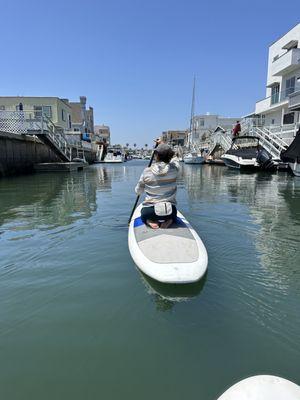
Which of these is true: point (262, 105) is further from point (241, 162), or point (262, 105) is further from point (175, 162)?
point (175, 162)

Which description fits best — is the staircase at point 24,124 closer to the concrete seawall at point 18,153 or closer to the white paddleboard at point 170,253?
the concrete seawall at point 18,153

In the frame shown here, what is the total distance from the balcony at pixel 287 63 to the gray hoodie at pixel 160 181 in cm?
2788

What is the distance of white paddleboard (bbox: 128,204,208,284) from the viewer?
3932 millimetres

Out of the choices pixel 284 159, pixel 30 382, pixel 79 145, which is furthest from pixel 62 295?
pixel 79 145

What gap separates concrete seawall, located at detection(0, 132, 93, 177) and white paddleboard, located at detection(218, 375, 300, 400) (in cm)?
2058

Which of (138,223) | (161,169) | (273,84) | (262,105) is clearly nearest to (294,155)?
(138,223)

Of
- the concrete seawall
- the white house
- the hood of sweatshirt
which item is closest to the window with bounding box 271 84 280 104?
the white house

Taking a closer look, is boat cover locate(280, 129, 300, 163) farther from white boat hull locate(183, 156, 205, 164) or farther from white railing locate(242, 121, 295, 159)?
white boat hull locate(183, 156, 205, 164)

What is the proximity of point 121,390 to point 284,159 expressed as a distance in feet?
64.4

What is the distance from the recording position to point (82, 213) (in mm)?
9367

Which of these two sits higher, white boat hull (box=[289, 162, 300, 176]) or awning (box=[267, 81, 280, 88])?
awning (box=[267, 81, 280, 88])

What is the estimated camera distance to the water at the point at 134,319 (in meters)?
2.64

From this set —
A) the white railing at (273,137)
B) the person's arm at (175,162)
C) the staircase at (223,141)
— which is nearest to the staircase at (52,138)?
the staircase at (223,141)

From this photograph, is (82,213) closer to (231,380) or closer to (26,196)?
(26,196)
